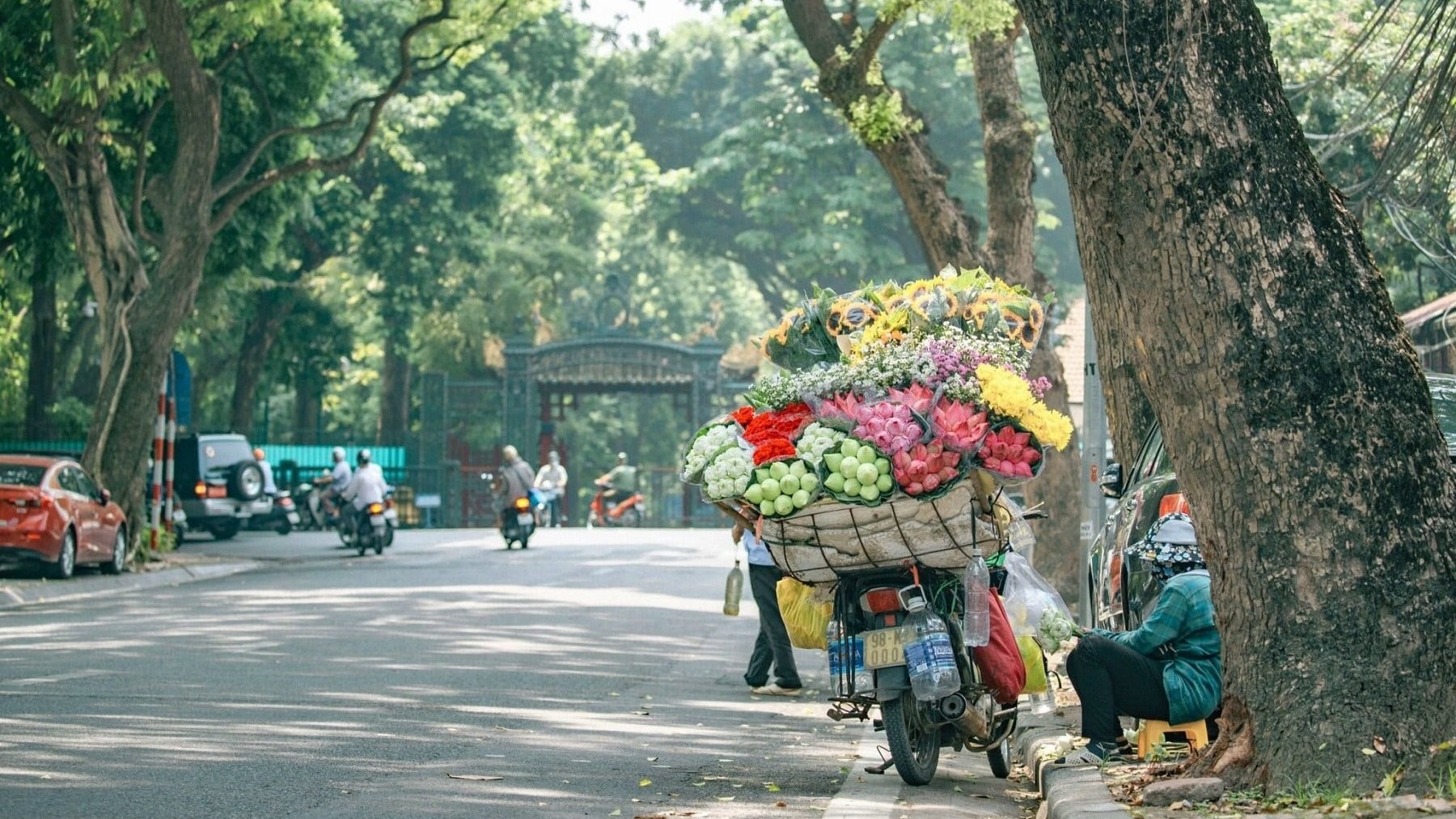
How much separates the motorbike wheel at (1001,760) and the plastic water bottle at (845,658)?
95 centimetres

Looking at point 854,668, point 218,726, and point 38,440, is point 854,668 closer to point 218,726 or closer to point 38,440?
point 218,726

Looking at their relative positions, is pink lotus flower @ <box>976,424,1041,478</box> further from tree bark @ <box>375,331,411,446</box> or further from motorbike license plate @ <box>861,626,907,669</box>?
tree bark @ <box>375,331,411,446</box>

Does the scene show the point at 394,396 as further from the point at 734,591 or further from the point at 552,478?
the point at 734,591

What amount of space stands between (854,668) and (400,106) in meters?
32.2

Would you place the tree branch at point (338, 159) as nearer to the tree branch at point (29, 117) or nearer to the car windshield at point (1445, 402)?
the tree branch at point (29, 117)

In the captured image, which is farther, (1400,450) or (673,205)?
(673,205)

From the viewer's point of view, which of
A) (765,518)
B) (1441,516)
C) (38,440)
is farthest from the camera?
(38,440)

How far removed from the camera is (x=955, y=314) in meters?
9.36

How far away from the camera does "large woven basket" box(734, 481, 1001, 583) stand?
27.5 feet

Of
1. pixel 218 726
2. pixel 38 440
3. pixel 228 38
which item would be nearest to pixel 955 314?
pixel 218 726

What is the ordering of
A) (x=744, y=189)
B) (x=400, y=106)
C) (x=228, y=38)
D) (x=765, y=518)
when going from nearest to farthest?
(x=765, y=518)
(x=228, y=38)
(x=400, y=106)
(x=744, y=189)

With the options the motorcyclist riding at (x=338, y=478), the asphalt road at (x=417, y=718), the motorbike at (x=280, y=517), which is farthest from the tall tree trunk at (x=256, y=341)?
the asphalt road at (x=417, y=718)

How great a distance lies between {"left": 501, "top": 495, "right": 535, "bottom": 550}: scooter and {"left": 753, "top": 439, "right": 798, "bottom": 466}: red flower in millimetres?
23689

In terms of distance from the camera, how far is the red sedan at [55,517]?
2116 cm
